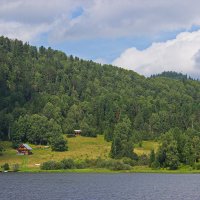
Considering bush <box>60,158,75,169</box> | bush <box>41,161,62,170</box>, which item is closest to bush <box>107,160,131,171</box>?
bush <box>60,158,75,169</box>

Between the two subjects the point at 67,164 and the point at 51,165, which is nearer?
the point at 51,165

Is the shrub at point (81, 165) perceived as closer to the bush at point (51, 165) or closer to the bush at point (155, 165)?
the bush at point (51, 165)

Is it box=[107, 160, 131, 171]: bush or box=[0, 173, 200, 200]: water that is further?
box=[107, 160, 131, 171]: bush

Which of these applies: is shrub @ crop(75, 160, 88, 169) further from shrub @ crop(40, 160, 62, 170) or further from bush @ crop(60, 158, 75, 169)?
shrub @ crop(40, 160, 62, 170)

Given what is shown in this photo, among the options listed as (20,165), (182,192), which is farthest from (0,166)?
(182,192)

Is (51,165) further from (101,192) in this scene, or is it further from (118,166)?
(101,192)

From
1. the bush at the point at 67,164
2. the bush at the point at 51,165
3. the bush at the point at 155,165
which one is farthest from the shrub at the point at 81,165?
the bush at the point at 155,165

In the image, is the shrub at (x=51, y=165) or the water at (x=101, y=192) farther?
the shrub at (x=51, y=165)

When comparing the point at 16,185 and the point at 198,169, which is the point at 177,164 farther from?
the point at 16,185

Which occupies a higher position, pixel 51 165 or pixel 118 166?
pixel 118 166

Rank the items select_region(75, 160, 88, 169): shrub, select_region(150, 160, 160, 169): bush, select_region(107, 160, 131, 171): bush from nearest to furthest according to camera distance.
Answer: select_region(107, 160, 131, 171): bush
select_region(75, 160, 88, 169): shrub
select_region(150, 160, 160, 169): bush

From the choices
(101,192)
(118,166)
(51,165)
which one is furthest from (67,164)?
(101,192)

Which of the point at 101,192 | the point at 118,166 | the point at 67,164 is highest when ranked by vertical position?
the point at 101,192

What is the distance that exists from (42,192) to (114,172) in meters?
77.6
